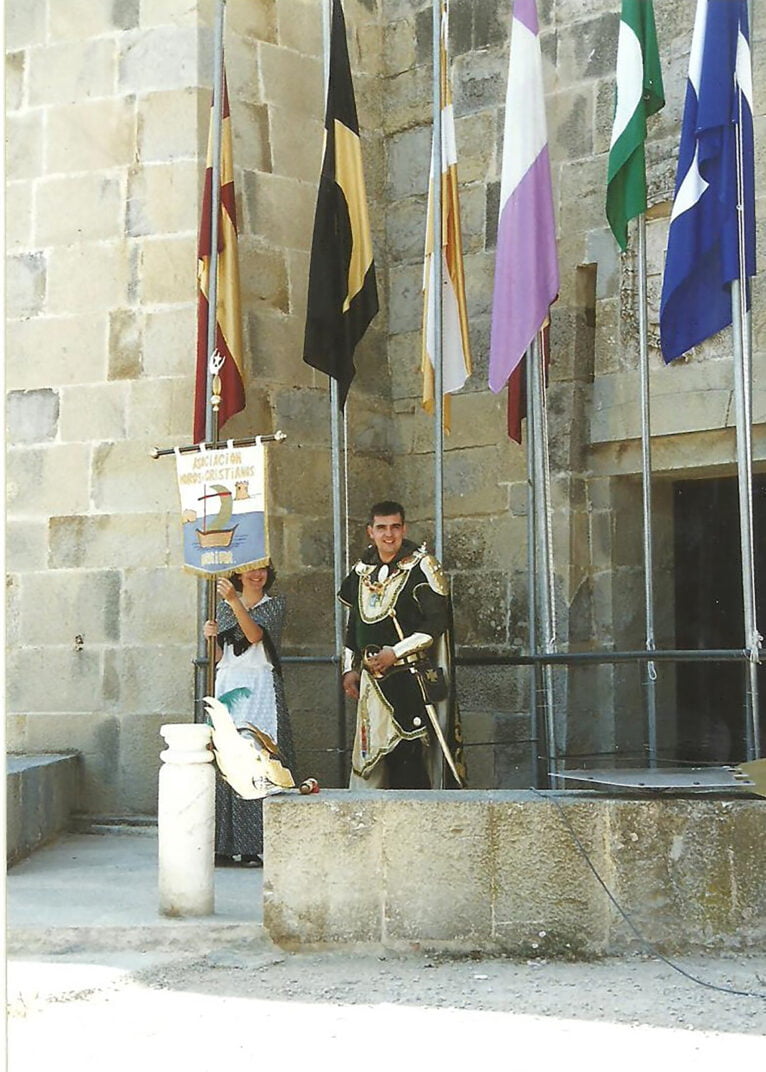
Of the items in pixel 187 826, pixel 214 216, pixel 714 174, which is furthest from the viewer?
pixel 214 216

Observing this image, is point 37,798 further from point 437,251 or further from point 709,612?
point 709,612

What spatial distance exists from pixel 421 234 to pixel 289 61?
1215 millimetres

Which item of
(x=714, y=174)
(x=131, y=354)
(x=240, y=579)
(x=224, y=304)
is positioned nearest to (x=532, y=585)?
(x=240, y=579)

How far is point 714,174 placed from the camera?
20.4 ft

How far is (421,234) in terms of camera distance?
870 centimetres

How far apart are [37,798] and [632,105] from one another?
4415 mm

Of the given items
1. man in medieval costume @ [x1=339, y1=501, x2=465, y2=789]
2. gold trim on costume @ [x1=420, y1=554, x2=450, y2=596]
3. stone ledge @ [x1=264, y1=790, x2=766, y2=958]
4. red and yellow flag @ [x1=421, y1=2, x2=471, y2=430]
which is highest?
red and yellow flag @ [x1=421, y1=2, x2=471, y2=430]

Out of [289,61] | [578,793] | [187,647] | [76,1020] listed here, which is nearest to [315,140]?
[289,61]

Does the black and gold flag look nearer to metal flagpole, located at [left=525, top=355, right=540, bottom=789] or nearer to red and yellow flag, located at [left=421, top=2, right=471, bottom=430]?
red and yellow flag, located at [left=421, top=2, right=471, bottom=430]

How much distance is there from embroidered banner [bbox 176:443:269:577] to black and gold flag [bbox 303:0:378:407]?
1.07 m

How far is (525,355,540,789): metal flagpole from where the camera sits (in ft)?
23.6

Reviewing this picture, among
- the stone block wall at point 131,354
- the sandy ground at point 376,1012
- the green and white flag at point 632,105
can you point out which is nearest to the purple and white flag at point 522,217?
the green and white flag at point 632,105

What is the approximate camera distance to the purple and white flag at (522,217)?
686 cm

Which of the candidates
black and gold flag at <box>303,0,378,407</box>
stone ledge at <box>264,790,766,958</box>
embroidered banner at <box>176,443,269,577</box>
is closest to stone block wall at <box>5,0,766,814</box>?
black and gold flag at <box>303,0,378,407</box>
